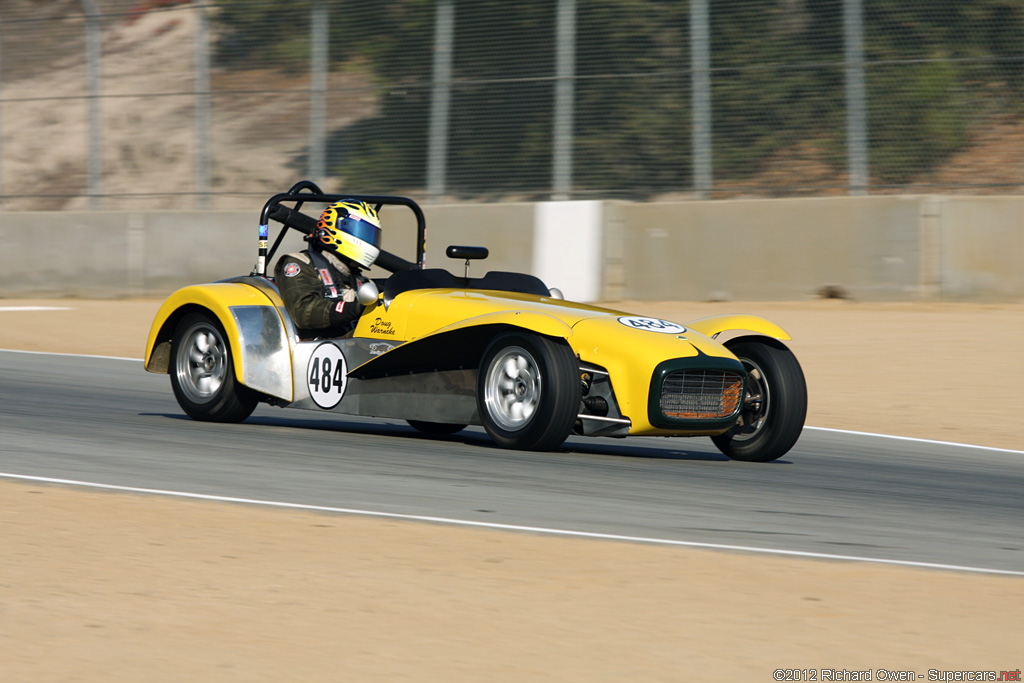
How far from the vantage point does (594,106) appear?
57.8 ft

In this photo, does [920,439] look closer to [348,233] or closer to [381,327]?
[381,327]

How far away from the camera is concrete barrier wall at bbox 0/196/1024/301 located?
609 inches

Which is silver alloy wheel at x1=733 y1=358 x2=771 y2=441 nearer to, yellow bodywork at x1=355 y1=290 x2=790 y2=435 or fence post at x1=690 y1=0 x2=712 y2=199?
yellow bodywork at x1=355 y1=290 x2=790 y2=435

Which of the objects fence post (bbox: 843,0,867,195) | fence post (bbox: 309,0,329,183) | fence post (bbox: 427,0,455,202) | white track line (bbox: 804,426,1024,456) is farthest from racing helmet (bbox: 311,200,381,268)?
fence post (bbox: 309,0,329,183)

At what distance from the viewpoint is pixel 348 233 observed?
8.89m

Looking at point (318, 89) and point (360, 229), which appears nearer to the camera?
point (360, 229)

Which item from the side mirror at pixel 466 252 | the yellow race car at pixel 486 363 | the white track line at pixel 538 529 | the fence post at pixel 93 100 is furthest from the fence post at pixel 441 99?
the white track line at pixel 538 529

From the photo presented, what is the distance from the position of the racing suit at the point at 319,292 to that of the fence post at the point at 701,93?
8.84 m

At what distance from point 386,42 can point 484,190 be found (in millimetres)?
2485

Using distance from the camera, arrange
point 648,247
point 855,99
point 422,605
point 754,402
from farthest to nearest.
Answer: point 648,247 < point 855,99 < point 754,402 < point 422,605

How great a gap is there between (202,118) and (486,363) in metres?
13.5

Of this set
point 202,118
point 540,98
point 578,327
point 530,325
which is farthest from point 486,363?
point 202,118

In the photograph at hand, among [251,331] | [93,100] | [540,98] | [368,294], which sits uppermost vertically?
[93,100]

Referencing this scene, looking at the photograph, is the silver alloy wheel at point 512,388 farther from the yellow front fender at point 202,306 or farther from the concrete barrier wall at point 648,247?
the concrete barrier wall at point 648,247
